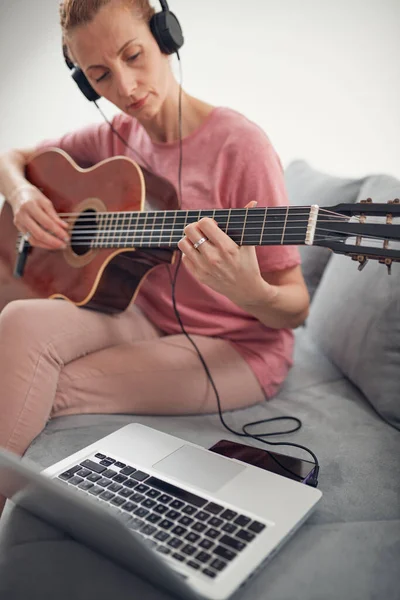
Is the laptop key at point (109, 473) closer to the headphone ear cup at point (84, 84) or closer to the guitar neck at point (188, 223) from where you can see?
the guitar neck at point (188, 223)

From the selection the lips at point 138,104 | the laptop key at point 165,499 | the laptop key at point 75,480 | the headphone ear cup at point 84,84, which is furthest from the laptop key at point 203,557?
the headphone ear cup at point 84,84

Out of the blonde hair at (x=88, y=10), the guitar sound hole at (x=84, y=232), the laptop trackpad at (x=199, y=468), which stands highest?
the blonde hair at (x=88, y=10)

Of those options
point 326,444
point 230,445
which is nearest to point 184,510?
point 230,445

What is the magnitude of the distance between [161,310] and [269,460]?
0.48m

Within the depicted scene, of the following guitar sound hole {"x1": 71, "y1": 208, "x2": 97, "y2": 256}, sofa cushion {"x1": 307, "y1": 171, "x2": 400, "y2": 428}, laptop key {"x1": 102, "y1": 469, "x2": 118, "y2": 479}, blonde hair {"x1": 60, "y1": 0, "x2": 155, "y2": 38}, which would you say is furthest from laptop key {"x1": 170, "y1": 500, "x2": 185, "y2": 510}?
blonde hair {"x1": 60, "y1": 0, "x2": 155, "y2": 38}

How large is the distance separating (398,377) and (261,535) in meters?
0.49

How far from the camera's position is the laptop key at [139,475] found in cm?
75

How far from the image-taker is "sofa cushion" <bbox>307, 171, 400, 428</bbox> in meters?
1.02

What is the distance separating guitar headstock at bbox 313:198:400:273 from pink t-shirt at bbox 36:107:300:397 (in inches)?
8.2

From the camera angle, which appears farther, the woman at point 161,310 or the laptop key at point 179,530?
the woman at point 161,310

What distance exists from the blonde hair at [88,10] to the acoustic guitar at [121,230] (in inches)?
10.3

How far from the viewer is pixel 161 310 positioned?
1214mm

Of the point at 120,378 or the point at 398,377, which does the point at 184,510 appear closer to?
the point at 120,378

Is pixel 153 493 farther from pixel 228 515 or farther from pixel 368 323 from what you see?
pixel 368 323
